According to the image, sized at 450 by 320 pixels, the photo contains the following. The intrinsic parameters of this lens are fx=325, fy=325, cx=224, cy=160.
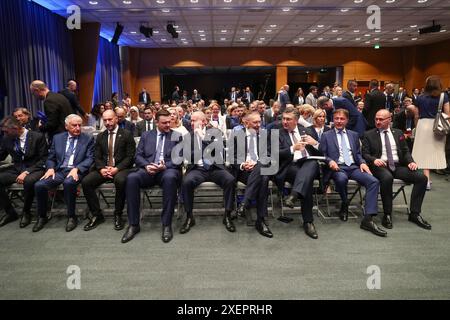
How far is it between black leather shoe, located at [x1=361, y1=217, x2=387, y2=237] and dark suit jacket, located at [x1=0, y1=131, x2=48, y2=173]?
3.82 meters

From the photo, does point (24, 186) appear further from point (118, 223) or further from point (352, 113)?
point (352, 113)

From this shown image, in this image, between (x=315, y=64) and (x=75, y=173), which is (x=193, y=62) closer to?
(x=315, y=64)

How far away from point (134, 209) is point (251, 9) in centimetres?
746

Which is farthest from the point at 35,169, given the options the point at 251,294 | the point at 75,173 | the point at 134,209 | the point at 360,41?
the point at 360,41

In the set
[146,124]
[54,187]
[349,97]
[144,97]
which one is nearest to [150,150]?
[54,187]

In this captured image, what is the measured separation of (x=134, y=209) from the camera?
3.44 meters

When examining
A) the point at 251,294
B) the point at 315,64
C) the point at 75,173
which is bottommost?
the point at 251,294

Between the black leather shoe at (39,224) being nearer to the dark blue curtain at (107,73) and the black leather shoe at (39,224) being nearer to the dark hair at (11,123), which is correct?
the dark hair at (11,123)

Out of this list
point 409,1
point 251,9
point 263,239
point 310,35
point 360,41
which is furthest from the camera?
point 360,41

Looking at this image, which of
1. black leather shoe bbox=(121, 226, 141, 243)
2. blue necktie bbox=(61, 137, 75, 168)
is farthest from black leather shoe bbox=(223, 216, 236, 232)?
blue necktie bbox=(61, 137, 75, 168)

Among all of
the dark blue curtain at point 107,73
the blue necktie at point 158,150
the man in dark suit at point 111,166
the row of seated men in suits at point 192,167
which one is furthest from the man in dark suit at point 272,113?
the dark blue curtain at point 107,73

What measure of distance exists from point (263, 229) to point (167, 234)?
3.30ft

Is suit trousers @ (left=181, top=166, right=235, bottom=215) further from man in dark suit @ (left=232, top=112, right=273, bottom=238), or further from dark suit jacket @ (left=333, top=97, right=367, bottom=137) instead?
dark suit jacket @ (left=333, top=97, right=367, bottom=137)

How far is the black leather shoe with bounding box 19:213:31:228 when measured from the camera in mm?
3729
